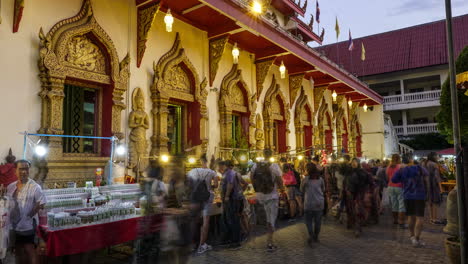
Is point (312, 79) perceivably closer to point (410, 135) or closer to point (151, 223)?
point (151, 223)

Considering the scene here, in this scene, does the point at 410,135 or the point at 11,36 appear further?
the point at 410,135

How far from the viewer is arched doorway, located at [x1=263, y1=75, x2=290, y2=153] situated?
563 inches

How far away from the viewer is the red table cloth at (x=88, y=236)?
4539mm

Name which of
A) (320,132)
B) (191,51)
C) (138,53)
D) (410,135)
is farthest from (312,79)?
(410,135)

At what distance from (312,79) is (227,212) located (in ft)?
41.7

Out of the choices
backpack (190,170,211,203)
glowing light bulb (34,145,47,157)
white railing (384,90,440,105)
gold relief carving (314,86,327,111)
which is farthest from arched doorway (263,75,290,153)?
white railing (384,90,440,105)

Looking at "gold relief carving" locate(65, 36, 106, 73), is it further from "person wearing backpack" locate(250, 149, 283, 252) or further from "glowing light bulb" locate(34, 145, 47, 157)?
"person wearing backpack" locate(250, 149, 283, 252)

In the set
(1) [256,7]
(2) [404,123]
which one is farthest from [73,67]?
(2) [404,123]

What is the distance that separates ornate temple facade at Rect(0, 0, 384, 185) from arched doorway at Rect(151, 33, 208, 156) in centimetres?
3

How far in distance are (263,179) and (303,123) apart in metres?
11.0

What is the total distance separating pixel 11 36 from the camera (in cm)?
676

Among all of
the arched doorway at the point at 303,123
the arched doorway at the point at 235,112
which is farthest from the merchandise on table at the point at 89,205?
Result: the arched doorway at the point at 303,123

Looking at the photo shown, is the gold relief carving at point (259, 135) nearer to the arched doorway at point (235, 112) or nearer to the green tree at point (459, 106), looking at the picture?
the arched doorway at point (235, 112)

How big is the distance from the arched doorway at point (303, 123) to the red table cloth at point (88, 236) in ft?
36.7
